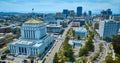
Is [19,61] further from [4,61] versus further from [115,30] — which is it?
[115,30]

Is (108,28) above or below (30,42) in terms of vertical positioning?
above

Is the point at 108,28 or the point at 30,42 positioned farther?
the point at 108,28

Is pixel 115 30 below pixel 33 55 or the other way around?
the other way around

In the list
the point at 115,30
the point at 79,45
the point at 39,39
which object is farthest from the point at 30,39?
the point at 115,30

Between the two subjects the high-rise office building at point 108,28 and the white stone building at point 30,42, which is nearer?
the white stone building at point 30,42

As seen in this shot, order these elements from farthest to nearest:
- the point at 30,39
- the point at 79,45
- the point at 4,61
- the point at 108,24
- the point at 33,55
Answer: the point at 108,24
the point at 79,45
the point at 30,39
the point at 33,55
the point at 4,61

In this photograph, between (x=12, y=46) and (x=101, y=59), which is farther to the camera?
(x=12, y=46)

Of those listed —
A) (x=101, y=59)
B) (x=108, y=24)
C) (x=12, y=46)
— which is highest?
(x=108, y=24)

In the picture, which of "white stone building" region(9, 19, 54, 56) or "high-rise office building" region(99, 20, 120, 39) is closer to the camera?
"white stone building" region(9, 19, 54, 56)
